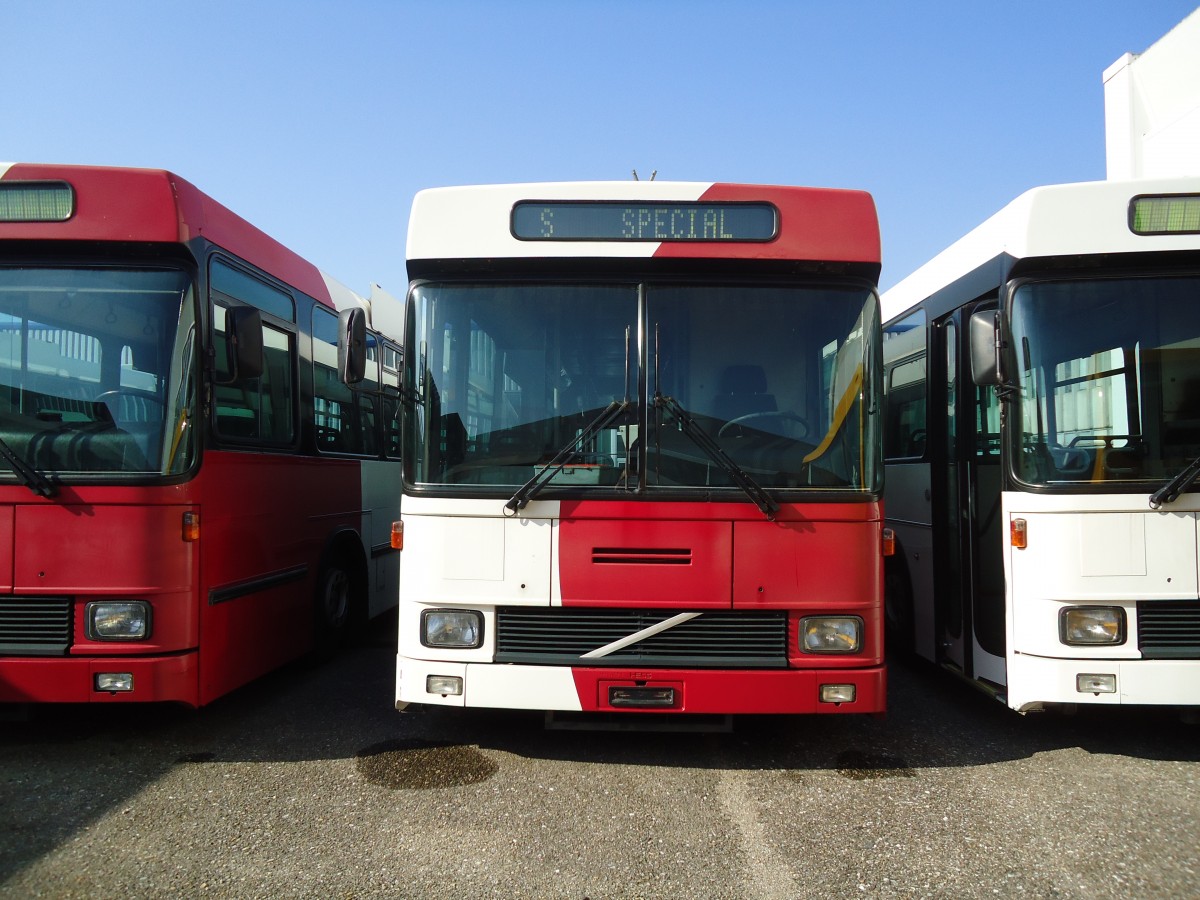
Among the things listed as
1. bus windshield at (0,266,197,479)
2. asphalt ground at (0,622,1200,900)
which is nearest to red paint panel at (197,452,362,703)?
bus windshield at (0,266,197,479)

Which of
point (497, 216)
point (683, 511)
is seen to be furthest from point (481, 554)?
point (497, 216)

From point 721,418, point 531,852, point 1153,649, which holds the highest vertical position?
point 721,418

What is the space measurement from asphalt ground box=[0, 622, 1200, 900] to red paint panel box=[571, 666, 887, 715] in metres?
0.45

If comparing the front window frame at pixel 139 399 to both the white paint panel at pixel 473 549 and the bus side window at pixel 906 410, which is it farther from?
the bus side window at pixel 906 410

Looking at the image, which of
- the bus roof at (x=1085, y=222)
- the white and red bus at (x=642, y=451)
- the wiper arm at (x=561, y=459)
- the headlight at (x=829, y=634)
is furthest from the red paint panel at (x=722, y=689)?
the bus roof at (x=1085, y=222)

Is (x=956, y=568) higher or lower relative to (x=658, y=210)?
lower

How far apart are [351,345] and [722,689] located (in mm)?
2599

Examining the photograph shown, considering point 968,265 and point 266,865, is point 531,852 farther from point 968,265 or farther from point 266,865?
point 968,265

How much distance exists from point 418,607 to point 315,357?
311cm

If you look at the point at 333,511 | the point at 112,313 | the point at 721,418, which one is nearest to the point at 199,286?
the point at 112,313

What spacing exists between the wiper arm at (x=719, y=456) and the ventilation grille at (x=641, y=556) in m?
0.43

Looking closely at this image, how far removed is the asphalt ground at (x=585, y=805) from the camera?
11.0 feet

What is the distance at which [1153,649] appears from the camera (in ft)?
14.5

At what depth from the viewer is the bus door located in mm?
5156
